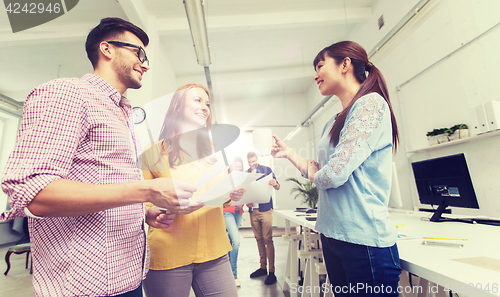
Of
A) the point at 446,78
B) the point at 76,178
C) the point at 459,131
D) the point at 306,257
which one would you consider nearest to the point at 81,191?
the point at 76,178

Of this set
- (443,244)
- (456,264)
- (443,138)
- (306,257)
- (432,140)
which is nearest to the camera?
(456,264)

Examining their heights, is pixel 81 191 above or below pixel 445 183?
above

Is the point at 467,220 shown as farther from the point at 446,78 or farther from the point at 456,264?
the point at 446,78

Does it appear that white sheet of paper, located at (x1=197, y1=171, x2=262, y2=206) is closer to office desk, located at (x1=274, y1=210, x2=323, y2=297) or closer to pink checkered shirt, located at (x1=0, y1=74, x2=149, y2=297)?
pink checkered shirt, located at (x1=0, y1=74, x2=149, y2=297)

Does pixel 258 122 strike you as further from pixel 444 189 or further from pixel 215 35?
pixel 444 189

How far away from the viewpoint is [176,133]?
1.20 m

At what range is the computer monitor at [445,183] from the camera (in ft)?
5.73

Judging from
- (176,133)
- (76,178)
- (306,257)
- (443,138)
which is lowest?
(306,257)

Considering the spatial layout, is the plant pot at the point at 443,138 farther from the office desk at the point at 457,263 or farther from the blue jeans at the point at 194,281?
the blue jeans at the point at 194,281

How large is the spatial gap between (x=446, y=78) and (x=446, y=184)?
177 cm

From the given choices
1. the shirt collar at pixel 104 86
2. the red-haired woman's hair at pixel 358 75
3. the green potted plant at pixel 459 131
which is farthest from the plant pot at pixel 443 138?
the shirt collar at pixel 104 86

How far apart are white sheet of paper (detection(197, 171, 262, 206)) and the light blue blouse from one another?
0.32 m

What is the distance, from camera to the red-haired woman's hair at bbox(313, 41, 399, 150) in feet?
3.32

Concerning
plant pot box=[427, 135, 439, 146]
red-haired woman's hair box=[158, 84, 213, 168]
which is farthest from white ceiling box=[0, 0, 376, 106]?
red-haired woman's hair box=[158, 84, 213, 168]
